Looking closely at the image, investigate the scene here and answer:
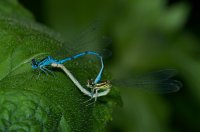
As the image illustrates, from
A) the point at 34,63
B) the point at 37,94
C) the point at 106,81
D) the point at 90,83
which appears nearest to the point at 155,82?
the point at 106,81

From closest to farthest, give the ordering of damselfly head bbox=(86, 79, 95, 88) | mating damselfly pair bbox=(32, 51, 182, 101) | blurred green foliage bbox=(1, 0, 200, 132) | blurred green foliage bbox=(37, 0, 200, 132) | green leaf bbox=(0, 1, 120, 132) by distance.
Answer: green leaf bbox=(0, 1, 120, 132) < mating damselfly pair bbox=(32, 51, 182, 101) < damselfly head bbox=(86, 79, 95, 88) < blurred green foliage bbox=(1, 0, 200, 132) < blurred green foliage bbox=(37, 0, 200, 132)

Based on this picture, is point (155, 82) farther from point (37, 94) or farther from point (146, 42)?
point (146, 42)

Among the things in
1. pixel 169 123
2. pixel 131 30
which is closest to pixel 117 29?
pixel 131 30

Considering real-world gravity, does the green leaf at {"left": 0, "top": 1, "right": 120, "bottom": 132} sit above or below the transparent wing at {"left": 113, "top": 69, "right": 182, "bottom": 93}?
above

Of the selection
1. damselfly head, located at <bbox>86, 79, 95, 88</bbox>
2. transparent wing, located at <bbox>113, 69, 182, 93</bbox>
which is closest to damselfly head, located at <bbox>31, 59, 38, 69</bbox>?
damselfly head, located at <bbox>86, 79, 95, 88</bbox>

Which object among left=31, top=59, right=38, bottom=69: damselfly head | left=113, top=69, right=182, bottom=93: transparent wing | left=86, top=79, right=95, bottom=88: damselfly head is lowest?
left=113, top=69, right=182, bottom=93: transparent wing

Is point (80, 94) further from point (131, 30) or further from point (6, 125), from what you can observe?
point (131, 30)

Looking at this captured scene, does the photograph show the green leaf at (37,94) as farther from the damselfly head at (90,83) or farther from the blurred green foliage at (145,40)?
the blurred green foliage at (145,40)

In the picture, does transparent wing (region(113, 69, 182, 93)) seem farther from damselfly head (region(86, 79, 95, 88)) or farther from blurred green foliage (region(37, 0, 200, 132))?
blurred green foliage (region(37, 0, 200, 132))
